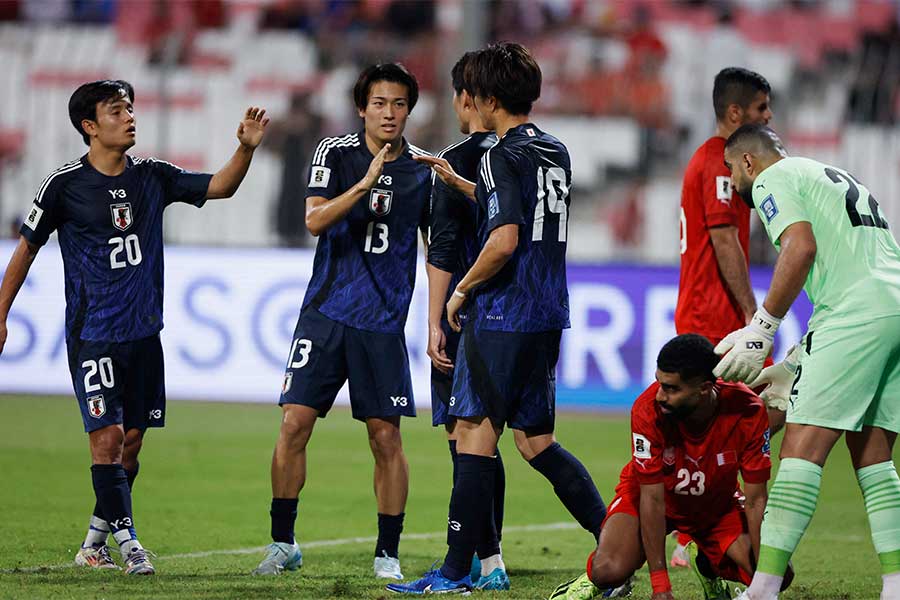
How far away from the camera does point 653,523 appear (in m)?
4.93

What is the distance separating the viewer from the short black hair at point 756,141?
5.09m

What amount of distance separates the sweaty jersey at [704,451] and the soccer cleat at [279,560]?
1711 millimetres

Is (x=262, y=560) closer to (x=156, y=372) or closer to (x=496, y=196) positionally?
(x=156, y=372)

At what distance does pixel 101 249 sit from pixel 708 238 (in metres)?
2.93

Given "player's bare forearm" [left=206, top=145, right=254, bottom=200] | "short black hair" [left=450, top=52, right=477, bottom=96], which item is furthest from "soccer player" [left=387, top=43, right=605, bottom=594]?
"player's bare forearm" [left=206, top=145, right=254, bottom=200]

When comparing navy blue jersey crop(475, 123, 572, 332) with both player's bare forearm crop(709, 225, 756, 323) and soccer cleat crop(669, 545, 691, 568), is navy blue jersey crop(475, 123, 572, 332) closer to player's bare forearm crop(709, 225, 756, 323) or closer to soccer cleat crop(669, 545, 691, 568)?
player's bare forearm crop(709, 225, 756, 323)

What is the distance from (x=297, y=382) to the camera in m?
6.06

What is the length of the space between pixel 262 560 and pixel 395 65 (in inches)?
94.3

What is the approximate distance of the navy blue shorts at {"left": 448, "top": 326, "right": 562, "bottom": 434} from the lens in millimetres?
5277

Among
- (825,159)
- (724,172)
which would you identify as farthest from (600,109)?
(724,172)

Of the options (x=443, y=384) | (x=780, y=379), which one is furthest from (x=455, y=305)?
(x=780, y=379)

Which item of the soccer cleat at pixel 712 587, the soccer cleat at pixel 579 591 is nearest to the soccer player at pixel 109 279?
the soccer cleat at pixel 579 591

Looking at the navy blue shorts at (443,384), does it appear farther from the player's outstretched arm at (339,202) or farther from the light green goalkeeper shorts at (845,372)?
the light green goalkeeper shorts at (845,372)

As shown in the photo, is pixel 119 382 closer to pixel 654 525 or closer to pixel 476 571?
pixel 476 571
